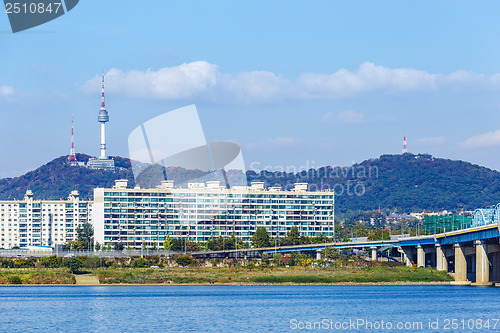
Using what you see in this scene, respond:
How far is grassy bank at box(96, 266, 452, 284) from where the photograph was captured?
128 m

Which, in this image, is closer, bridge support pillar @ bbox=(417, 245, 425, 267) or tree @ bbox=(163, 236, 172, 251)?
bridge support pillar @ bbox=(417, 245, 425, 267)

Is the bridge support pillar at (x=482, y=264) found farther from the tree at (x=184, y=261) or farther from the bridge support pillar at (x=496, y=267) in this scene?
the tree at (x=184, y=261)

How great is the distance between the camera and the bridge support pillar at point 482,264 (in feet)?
371

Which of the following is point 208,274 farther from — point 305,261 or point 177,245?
point 177,245

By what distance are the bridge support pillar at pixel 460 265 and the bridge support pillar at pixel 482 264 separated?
24.0ft

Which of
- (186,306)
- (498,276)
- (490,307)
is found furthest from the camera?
(498,276)

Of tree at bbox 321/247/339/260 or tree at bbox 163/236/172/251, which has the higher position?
tree at bbox 163/236/172/251

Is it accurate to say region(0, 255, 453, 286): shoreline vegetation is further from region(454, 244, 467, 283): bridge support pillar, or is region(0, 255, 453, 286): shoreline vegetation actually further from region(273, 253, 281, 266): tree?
region(273, 253, 281, 266): tree

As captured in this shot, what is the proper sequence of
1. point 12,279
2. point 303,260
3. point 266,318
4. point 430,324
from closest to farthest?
point 430,324 < point 266,318 < point 12,279 < point 303,260

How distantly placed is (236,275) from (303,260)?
112ft

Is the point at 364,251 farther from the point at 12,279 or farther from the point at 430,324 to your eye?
the point at 430,324

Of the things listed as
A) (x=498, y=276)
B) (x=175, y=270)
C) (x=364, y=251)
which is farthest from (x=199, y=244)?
(x=498, y=276)

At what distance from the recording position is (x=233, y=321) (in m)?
67.5

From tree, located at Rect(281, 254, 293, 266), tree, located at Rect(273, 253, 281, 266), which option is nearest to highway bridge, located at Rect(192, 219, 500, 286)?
tree, located at Rect(281, 254, 293, 266)
